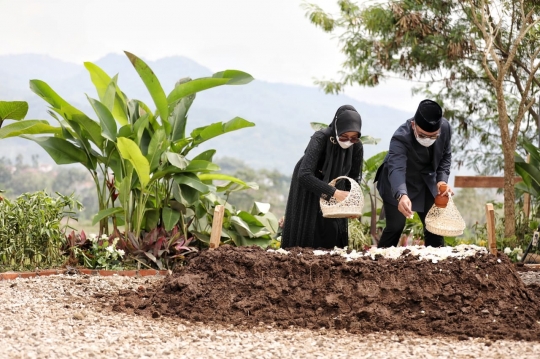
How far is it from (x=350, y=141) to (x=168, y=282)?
146 cm

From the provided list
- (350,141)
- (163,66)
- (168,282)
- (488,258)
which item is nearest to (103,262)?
(168,282)

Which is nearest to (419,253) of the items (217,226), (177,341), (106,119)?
(217,226)

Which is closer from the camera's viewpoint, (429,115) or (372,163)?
(429,115)

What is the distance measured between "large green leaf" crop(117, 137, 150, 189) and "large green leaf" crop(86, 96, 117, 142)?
0.36 m

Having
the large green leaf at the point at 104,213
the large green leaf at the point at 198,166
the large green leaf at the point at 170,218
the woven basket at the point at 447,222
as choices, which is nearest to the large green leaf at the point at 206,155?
the large green leaf at the point at 198,166

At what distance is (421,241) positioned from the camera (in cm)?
697

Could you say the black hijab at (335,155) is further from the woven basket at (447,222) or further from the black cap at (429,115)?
the woven basket at (447,222)

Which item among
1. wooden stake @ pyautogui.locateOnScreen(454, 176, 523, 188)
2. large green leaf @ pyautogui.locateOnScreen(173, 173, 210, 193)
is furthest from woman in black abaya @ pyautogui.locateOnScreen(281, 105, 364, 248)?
wooden stake @ pyautogui.locateOnScreen(454, 176, 523, 188)

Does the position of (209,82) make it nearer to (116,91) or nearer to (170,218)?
(116,91)

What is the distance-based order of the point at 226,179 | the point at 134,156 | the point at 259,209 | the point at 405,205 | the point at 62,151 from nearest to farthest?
the point at 405,205, the point at 134,156, the point at 62,151, the point at 226,179, the point at 259,209

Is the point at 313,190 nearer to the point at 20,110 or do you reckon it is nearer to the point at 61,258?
the point at 61,258

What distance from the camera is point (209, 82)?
583cm

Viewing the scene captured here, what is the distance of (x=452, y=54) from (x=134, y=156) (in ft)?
18.2

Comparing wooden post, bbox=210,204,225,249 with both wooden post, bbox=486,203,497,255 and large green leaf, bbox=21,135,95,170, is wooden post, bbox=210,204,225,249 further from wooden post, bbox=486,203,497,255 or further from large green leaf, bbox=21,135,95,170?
wooden post, bbox=486,203,497,255
